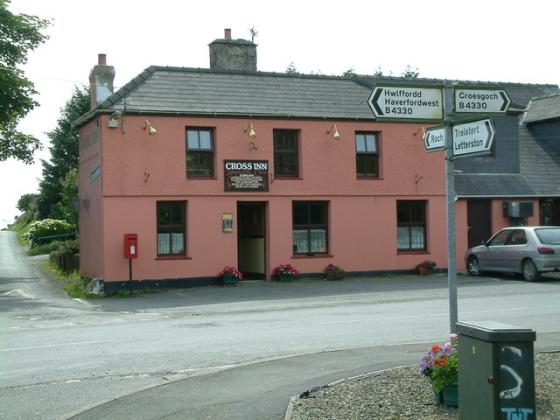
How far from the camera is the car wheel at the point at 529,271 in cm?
2359

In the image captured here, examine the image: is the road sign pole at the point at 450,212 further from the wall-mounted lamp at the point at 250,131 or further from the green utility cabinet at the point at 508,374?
the wall-mounted lamp at the point at 250,131

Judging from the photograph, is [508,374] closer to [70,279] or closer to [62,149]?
[70,279]

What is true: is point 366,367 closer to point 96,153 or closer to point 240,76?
point 96,153

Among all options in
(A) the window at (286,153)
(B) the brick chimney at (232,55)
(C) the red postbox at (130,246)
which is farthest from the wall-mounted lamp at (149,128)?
(B) the brick chimney at (232,55)

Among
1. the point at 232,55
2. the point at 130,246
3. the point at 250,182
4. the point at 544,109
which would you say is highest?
the point at 232,55

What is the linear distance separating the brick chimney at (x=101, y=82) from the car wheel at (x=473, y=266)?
1352 cm

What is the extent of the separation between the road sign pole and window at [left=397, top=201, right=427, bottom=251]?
66.4 feet

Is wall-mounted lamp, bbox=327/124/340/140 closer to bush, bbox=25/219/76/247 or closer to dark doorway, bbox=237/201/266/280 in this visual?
dark doorway, bbox=237/201/266/280

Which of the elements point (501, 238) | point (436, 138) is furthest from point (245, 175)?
point (436, 138)

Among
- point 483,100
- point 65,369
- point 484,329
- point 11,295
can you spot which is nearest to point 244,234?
point 11,295

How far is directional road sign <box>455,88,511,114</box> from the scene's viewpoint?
7.65 meters

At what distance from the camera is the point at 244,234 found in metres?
27.6

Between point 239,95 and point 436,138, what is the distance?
1896 cm

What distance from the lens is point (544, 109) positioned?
33.1 m
